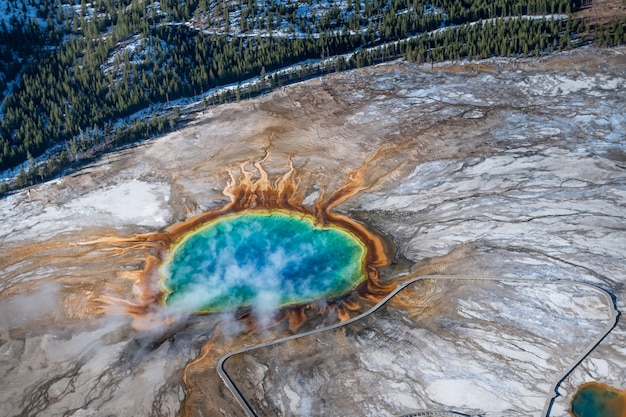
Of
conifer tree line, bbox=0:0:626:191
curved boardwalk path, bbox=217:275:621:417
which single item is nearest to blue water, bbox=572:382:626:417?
curved boardwalk path, bbox=217:275:621:417

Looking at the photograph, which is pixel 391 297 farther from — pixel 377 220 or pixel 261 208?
pixel 261 208

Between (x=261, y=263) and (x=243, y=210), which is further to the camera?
(x=243, y=210)

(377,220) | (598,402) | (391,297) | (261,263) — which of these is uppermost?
(377,220)

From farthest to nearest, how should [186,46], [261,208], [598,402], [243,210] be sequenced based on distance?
[186,46] < [261,208] < [243,210] < [598,402]

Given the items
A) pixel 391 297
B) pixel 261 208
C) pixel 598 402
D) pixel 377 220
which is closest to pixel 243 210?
pixel 261 208

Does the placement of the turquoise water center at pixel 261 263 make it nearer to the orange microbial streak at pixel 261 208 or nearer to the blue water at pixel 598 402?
the orange microbial streak at pixel 261 208

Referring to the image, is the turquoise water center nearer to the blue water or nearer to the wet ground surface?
the wet ground surface
